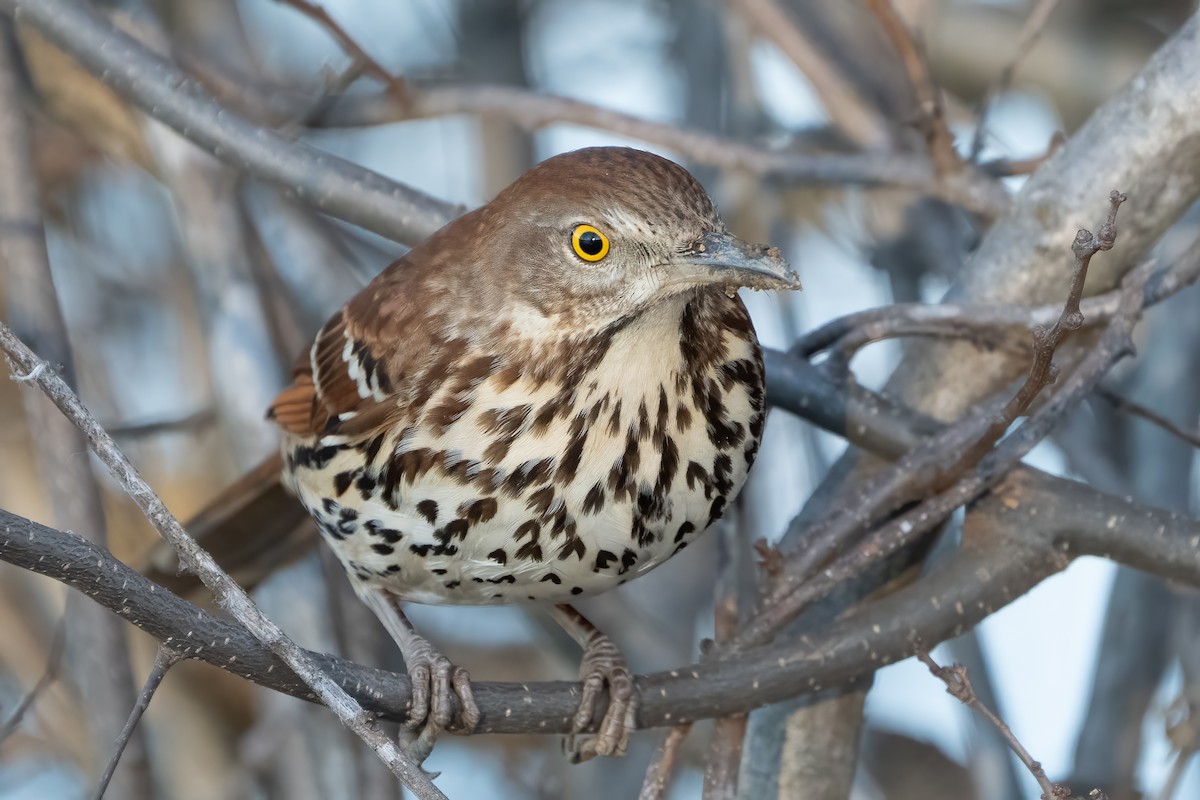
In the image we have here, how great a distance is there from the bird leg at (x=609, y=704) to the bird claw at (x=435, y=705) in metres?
0.19

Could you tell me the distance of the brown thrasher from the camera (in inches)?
102

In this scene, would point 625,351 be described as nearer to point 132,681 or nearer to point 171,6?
point 132,681

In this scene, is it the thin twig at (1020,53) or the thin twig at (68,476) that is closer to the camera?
the thin twig at (68,476)

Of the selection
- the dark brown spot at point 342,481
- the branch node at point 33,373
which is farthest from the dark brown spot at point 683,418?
the branch node at point 33,373

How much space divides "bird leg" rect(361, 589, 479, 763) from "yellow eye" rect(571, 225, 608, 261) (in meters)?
0.78

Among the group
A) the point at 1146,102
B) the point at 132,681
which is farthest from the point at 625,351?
the point at 132,681

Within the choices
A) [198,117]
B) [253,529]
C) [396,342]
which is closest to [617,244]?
[396,342]

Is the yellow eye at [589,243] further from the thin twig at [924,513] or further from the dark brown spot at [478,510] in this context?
the thin twig at [924,513]

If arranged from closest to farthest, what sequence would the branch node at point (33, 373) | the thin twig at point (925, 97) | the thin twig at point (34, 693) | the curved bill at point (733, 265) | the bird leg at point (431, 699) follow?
the branch node at point (33, 373)
the curved bill at point (733, 265)
the bird leg at point (431, 699)
the thin twig at point (34, 693)
the thin twig at point (925, 97)

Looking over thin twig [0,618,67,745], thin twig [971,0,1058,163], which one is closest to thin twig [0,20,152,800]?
thin twig [0,618,67,745]

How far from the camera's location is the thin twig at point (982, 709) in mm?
2061

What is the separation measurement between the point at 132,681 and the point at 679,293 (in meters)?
1.57

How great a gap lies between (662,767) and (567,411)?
0.66m

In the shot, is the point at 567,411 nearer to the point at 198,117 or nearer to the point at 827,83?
the point at 198,117
